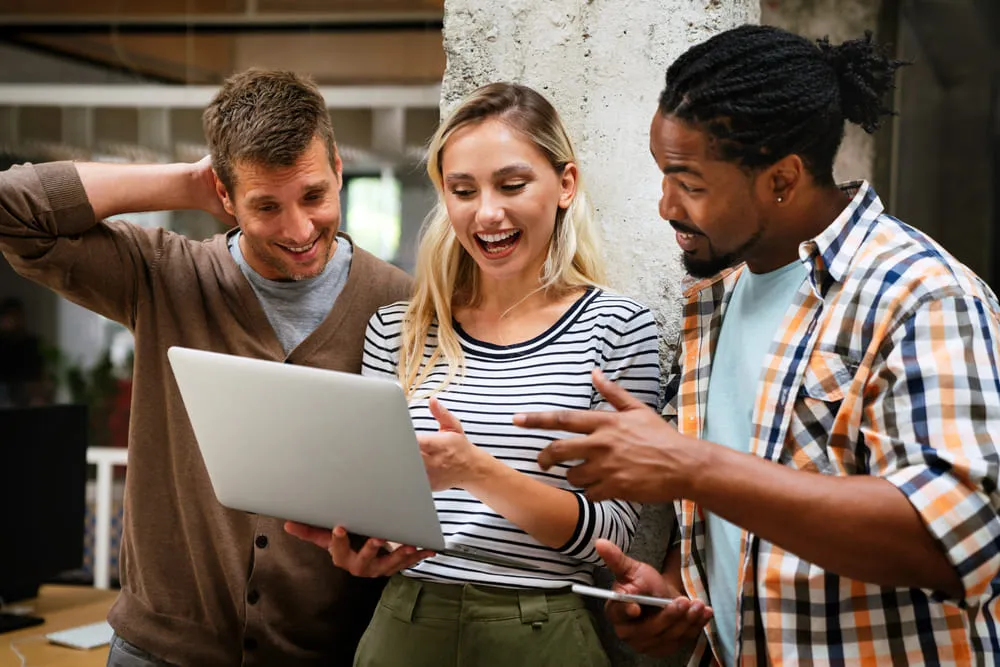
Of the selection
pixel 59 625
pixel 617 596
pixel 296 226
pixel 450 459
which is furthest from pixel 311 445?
pixel 59 625

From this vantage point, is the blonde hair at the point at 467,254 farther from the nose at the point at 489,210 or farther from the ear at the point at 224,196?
the ear at the point at 224,196

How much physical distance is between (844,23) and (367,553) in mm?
2946

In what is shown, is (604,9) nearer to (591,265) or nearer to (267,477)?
(591,265)

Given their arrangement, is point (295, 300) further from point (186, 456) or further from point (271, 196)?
point (186, 456)

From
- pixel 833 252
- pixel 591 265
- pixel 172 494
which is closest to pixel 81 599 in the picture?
pixel 172 494

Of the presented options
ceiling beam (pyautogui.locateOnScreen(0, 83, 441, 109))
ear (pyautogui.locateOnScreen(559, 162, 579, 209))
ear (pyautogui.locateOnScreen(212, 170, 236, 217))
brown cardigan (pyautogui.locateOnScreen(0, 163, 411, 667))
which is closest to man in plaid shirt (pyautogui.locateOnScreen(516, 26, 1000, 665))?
ear (pyautogui.locateOnScreen(559, 162, 579, 209))

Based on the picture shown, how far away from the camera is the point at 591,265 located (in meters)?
1.64

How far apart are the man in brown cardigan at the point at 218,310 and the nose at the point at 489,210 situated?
360 mm

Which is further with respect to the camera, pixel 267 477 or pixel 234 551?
pixel 234 551

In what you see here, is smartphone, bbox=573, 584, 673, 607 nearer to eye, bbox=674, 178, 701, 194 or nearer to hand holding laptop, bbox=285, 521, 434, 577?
hand holding laptop, bbox=285, 521, 434, 577

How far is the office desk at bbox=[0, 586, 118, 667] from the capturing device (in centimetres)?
248

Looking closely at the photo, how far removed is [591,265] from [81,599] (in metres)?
2.15

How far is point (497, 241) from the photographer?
5.20 feet

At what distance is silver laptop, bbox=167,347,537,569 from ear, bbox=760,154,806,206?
0.53 m
